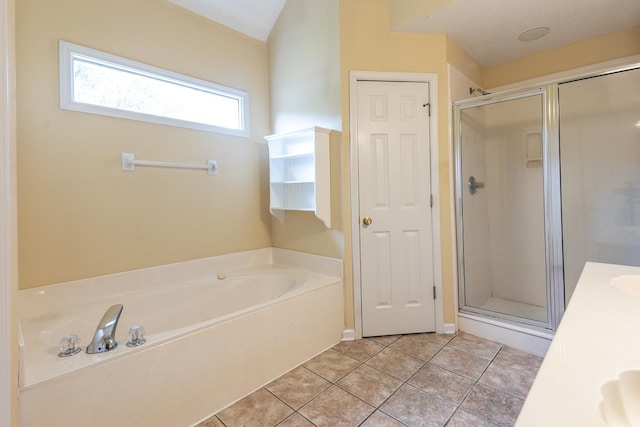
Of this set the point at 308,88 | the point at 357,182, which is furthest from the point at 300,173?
the point at 308,88

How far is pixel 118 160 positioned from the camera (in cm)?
203

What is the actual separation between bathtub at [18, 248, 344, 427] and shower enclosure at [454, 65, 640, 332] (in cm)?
130

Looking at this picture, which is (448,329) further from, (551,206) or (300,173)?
(300,173)

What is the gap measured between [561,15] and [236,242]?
3.06m

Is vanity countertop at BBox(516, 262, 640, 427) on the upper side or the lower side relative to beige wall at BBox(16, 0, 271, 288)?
lower

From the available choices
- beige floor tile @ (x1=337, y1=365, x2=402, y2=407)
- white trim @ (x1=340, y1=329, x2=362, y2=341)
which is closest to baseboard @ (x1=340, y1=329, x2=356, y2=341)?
white trim @ (x1=340, y1=329, x2=362, y2=341)

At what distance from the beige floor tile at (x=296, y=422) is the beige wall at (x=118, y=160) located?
1.44 m

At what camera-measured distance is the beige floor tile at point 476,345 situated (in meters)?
2.09

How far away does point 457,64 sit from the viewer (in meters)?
2.53

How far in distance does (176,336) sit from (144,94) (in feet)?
5.73

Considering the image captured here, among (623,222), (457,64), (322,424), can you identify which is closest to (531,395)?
(322,424)

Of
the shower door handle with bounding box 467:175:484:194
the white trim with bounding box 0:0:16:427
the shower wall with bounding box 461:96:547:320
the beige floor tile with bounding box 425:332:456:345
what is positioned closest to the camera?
the white trim with bounding box 0:0:16:427

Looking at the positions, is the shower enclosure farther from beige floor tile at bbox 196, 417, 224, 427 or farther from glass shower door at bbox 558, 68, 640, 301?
beige floor tile at bbox 196, 417, 224, 427

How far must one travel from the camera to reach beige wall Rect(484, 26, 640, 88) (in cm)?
236
